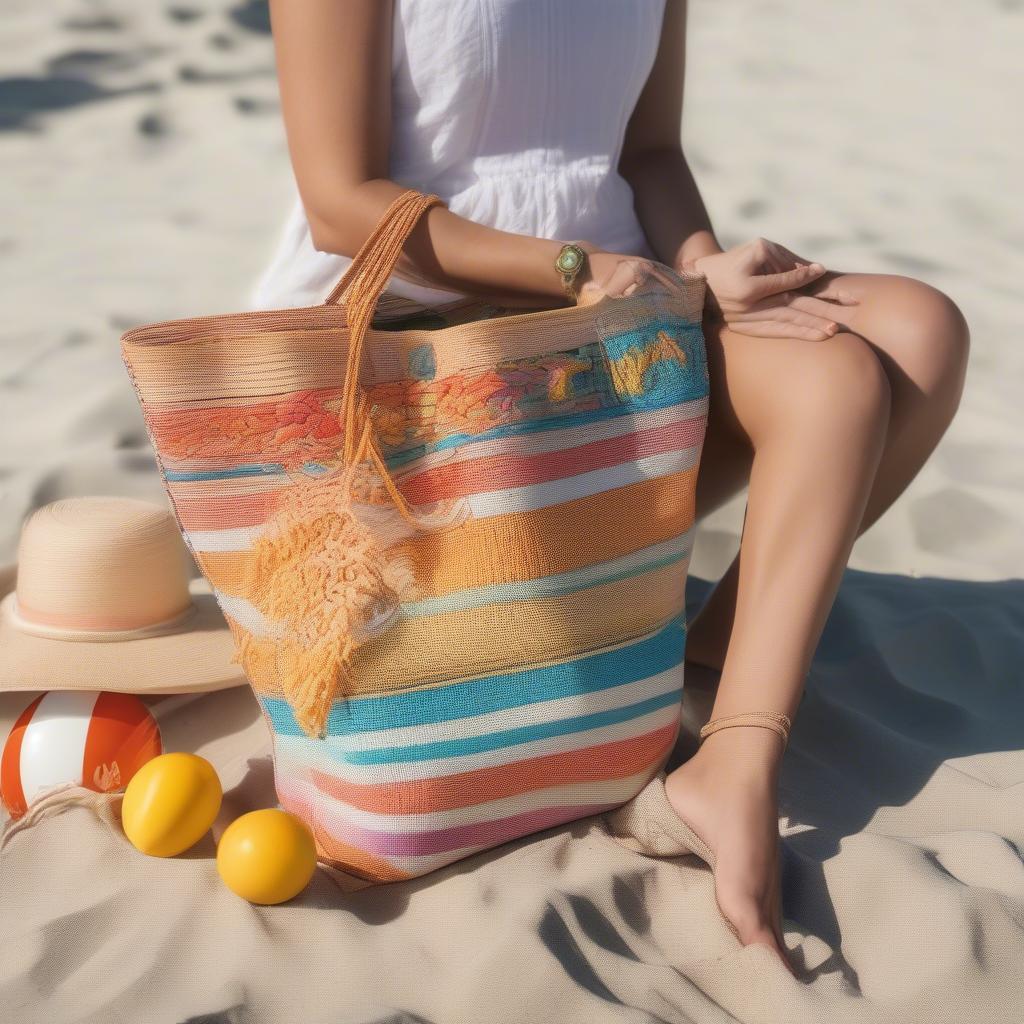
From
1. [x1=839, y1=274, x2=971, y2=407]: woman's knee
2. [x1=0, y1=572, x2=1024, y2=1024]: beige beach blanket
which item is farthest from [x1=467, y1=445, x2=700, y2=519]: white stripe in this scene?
[x1=0, y1=572, x2=1024, y2=1024]: beige beach blanket

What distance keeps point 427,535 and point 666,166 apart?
3.04 ft

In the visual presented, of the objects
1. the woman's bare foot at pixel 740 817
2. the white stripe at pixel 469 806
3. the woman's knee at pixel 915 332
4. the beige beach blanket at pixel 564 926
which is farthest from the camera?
the woman's knee at pixel 915 332

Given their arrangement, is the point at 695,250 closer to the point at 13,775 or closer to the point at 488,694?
the point at 488,694

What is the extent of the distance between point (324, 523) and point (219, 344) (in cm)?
23

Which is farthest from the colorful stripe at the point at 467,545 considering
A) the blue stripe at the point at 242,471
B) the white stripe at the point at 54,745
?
the white stripe at the point at 54,745

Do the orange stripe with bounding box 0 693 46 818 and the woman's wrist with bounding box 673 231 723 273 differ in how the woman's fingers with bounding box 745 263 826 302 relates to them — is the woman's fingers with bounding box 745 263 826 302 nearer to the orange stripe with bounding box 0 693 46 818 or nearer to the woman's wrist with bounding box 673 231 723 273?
the woman's wrist with bounding box 673 231 723 273

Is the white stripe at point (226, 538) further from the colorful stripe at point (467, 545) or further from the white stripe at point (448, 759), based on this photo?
the white stripe at point (448, 759)

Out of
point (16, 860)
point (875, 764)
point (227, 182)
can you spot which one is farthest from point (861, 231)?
point (16, 860)

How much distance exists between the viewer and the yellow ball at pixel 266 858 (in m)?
1.47

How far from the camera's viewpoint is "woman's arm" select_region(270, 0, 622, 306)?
1.66m

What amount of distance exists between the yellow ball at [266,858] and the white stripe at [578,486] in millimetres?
436

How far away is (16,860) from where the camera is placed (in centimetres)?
157

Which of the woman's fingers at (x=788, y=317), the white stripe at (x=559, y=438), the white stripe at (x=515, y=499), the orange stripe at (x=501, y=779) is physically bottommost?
the orange stripe at (x=501, y=779)

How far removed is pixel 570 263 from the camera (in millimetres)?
1629
